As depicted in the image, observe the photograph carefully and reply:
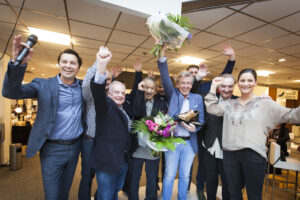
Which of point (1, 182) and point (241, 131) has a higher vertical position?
point (241, 131)

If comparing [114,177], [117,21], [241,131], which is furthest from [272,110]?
[117,21]

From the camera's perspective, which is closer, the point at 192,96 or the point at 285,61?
the point at 192,96

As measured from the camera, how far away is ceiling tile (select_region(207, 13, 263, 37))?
2271 millimetres

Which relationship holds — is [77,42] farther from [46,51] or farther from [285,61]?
[285,61]

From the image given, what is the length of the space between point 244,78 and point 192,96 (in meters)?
0.58

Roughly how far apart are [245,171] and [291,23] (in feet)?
7.53

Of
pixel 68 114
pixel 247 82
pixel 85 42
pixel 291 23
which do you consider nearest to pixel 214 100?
pixel 247 82

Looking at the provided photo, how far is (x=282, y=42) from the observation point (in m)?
3.10

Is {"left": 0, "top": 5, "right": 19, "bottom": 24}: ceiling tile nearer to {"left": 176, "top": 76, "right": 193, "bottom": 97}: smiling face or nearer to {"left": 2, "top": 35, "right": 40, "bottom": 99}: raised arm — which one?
{"left": 2, "top": 35, "right": 40, "bottom": 99}: raised arm

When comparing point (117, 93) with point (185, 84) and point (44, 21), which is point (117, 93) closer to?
point (185, 84)

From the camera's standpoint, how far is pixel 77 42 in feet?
11.5

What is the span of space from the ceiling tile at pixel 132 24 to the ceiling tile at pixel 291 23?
195 centimetres

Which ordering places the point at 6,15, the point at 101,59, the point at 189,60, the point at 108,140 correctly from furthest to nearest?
the point at 189,60
the point at 6,15
the point at 108,140
the point at 101,59

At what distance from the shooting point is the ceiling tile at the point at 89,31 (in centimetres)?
266
